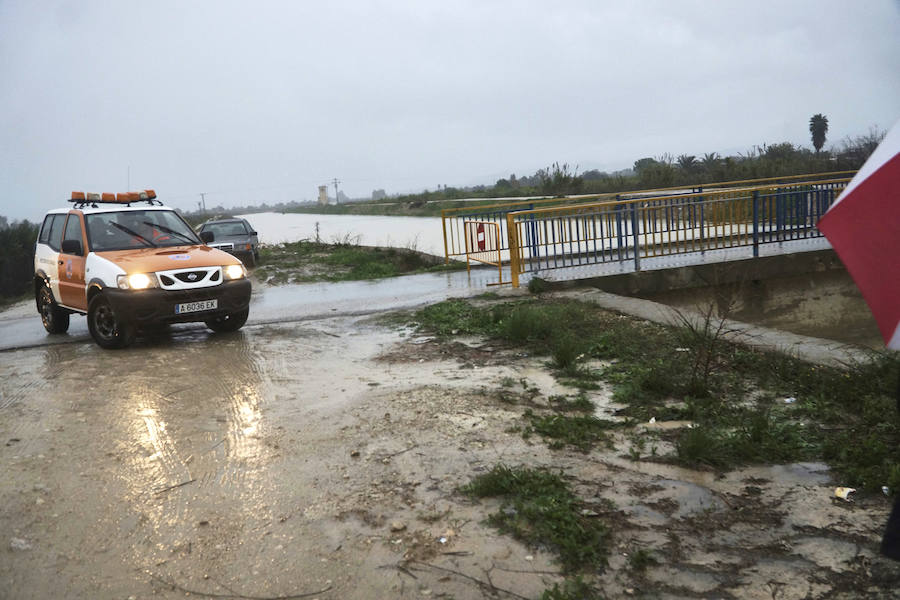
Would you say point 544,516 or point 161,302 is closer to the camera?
point 544,516

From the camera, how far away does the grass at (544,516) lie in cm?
382

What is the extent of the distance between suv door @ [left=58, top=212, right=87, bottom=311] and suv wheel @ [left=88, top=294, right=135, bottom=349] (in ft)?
1.40

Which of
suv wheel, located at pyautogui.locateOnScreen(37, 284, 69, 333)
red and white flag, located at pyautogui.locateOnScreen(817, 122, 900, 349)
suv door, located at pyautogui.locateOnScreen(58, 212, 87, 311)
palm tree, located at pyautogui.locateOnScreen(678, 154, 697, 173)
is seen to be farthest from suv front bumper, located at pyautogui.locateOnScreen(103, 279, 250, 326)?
palm tree, located at pyautogui.locateOnScreen(678, 154, 697, 173)

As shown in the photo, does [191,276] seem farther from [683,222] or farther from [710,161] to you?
[710,161]

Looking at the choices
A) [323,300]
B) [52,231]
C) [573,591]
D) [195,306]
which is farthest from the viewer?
[323,300]

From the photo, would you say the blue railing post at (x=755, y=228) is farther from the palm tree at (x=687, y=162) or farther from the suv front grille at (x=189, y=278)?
the palm tree at (x=687, y=162)

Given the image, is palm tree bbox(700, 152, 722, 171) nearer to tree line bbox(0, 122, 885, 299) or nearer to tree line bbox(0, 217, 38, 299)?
tree line bbox(0, 122, 885, 299)

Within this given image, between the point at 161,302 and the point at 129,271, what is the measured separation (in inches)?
21.8

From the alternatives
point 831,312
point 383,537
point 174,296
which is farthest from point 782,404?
point 831,312

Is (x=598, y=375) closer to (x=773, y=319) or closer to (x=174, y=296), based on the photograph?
(x=174, y=296)

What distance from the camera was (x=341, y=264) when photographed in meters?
21.9

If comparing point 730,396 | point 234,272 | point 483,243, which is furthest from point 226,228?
point 730,396

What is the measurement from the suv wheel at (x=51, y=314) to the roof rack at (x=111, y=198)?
59.3 inches

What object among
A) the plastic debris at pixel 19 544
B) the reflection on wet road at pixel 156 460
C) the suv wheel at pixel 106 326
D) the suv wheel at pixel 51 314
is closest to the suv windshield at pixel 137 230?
the suv wheel at pixel 106 326
